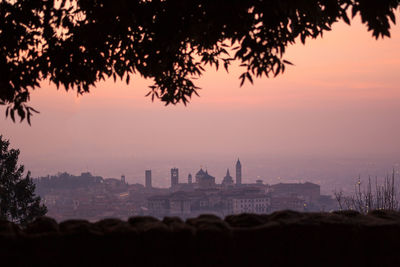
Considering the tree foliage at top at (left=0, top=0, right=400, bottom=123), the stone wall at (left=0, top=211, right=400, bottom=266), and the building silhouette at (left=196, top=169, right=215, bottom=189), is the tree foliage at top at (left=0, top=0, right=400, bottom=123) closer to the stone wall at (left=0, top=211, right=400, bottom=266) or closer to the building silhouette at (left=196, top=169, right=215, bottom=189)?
the stone wall at (left=0, top=211, right=400, bottom=266)

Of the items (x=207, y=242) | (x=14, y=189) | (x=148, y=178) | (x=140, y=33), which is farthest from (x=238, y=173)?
(x=207, y=242)

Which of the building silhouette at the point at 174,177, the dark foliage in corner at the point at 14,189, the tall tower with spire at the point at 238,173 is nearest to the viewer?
the dark foliage in corner at the point at 14,189

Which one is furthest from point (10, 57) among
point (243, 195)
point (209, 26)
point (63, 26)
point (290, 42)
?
Result: point (243, 195)

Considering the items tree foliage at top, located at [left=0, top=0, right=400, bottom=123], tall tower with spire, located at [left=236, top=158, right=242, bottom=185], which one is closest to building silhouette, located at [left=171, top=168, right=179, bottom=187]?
tall tower with spire, located at [left=236, top=158, right=242, bottom=185]

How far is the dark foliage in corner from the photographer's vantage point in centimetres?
1401

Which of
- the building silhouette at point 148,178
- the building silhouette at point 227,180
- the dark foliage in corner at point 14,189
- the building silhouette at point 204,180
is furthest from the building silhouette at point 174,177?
the dark foliage in corner at point 14,189

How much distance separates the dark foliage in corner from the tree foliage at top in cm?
845

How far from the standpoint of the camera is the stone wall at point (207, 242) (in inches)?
116

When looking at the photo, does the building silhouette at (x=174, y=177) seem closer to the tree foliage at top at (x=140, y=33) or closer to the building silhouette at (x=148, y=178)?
the building silhouette at (x=148, y=178)

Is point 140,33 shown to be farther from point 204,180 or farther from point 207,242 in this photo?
point 204,180

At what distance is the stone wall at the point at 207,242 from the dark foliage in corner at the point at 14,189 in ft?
37.1

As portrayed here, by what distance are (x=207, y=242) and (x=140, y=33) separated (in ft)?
11.9

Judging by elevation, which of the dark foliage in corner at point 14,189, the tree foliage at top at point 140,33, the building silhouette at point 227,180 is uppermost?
the tree foliage at top at point 140,33

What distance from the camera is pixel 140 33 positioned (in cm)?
610
